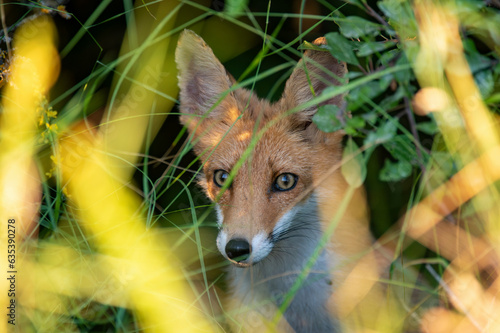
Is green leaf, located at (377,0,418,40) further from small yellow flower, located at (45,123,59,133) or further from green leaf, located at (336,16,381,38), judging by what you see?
small yellow flower, located at (45,123,59,133)

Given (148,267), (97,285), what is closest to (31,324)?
(97,285)

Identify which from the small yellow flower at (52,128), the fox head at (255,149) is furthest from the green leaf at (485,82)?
the small yellow flower at (52,128)

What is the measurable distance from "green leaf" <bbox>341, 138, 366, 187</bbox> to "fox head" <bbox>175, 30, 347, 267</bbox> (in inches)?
18.4

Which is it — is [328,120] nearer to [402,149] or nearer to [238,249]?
[402,149]

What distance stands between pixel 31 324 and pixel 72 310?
0.18 m

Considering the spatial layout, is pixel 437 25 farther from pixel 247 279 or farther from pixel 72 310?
pixel 72 310

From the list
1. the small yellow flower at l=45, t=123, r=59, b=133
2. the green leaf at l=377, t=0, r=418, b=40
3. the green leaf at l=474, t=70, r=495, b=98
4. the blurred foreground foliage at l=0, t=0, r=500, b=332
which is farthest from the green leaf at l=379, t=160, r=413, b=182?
the small yellow flower at l=45, t=123, r=59, b=133

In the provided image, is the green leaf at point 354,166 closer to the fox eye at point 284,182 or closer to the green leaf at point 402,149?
the green leaf at point 402,149

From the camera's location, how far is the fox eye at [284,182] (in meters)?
2.46

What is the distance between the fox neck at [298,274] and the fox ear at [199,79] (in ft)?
2.49

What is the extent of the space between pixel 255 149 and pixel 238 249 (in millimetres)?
619

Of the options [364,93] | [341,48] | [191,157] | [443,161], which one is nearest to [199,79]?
[191,157]

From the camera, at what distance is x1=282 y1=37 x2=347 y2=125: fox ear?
7.88 feet

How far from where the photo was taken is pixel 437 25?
1.71 metres
